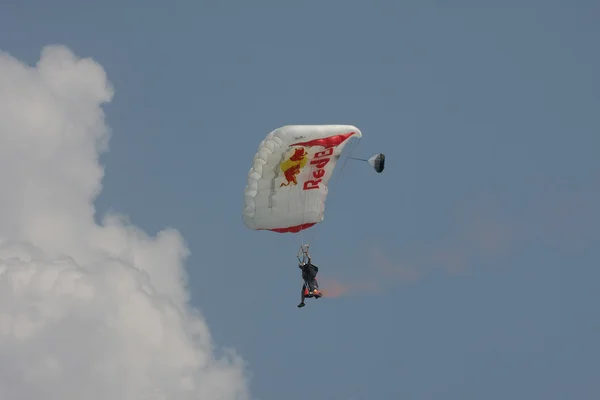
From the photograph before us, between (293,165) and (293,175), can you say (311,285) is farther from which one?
(293,165)

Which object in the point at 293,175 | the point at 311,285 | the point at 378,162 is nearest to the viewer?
the point at 378,162

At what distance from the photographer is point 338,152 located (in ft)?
199

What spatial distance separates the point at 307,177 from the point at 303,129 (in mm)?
2295

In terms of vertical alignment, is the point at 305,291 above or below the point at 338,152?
below

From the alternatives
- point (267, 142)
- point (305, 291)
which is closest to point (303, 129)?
point (267, 142)

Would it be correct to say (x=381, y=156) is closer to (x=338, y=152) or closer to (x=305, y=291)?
(x=338, y=152)

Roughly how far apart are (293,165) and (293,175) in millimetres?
475

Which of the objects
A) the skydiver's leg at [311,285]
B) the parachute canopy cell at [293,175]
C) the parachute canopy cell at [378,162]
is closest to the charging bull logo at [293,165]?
the parachute canopy cell at [293,175]

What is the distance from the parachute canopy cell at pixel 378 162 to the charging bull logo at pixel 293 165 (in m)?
2.30

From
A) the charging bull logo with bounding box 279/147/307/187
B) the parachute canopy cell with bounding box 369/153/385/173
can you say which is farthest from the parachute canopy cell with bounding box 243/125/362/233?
the parachute canopy cell with bounding box 369/153/385/173

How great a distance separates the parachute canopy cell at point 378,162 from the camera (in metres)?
59.5

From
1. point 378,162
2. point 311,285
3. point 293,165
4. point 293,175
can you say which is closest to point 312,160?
point 293,165

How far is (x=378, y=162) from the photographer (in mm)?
59656

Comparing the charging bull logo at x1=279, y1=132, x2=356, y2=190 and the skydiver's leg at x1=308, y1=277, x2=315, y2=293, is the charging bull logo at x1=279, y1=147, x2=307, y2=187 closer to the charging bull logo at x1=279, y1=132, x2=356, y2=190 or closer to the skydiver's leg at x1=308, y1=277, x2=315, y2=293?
the charging bull logo at x1=279, y1=132, x2=356, y2=190
